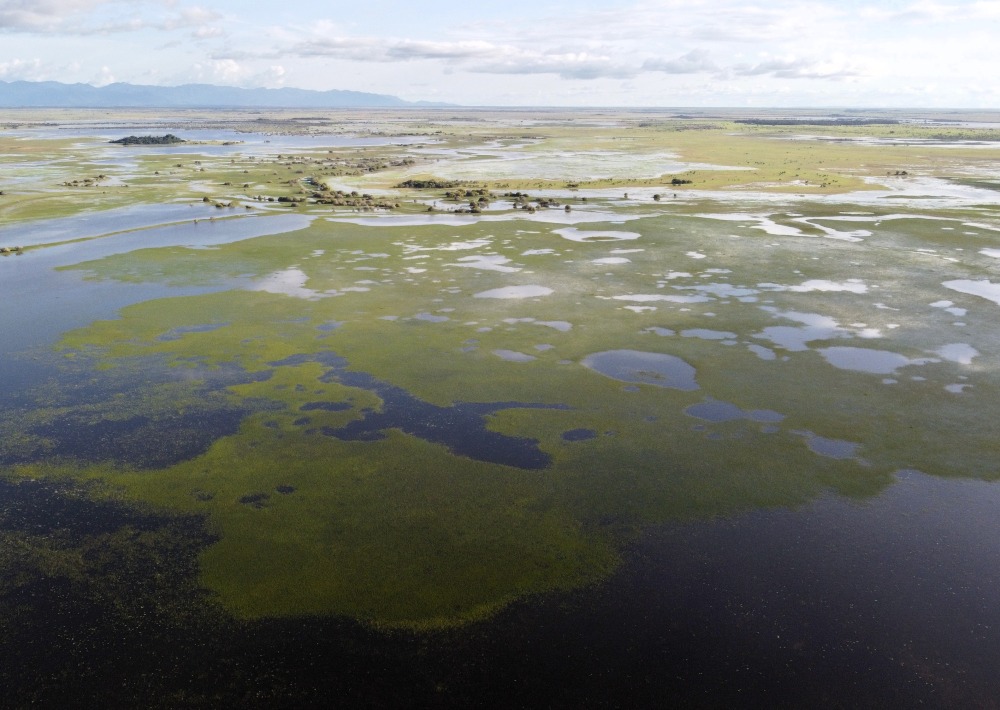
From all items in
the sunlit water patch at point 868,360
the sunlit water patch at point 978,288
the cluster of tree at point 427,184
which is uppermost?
the cluster of tree at point 427,184

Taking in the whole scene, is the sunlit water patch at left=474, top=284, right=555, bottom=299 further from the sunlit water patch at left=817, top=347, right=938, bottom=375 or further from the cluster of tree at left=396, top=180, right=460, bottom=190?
the cluster of tree at left=396, top=180, right=460, bottom=190

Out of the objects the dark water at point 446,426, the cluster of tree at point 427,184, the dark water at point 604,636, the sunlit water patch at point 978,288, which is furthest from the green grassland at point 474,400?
the cluster of tree at point 427,184

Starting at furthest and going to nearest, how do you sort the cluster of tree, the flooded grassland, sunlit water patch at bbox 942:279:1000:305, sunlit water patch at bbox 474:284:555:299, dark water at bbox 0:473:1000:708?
the cluster of tree, sunlit water patch at bbox 474:284:555:299, sunlit water patch at bbox 942:279:1000:305, the flooded grassland, dark water at bbox 0:473:1000:708

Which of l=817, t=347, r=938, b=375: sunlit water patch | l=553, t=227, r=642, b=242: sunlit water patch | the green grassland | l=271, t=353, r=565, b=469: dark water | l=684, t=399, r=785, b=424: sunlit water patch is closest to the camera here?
the green grassland

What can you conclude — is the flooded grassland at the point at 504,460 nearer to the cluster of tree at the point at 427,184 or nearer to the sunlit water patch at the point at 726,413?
the sunlit water patch at the point at 726,413

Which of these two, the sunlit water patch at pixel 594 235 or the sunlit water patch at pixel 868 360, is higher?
the sunlit water patch at pixel 594 235

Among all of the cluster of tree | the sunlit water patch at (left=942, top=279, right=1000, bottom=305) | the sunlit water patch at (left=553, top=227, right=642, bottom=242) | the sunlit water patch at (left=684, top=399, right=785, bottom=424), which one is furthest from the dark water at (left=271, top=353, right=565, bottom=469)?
the cluster of tree

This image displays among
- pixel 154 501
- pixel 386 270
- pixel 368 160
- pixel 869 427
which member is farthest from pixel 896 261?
pixel 368 160

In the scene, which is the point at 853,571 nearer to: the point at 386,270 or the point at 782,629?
the point at 782,629
